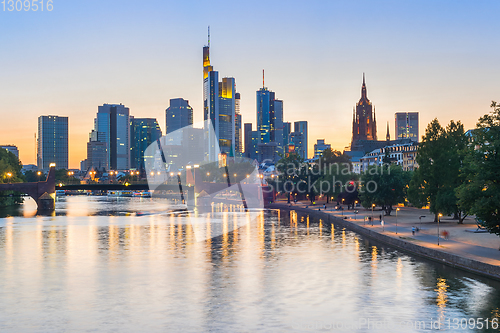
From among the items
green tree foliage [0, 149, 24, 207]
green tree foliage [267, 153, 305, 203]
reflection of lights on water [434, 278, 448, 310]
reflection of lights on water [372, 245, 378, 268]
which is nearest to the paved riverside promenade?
reflection of lights on water [372, 245, 378, 268]

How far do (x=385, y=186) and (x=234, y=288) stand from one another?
175ft

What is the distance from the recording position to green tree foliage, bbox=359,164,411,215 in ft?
277

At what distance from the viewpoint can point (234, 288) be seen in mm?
36625

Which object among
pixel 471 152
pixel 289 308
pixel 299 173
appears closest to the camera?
pixel 289 308

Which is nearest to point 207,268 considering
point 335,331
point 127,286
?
point 127,286

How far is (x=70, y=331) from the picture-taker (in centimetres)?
2691

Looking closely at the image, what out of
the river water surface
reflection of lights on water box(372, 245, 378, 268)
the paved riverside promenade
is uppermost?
the paved riverside promenade

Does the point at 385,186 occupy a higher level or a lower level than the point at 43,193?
higher

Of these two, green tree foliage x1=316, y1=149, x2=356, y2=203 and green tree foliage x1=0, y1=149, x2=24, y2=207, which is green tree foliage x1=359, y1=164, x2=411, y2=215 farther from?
green tree foliage x1=0, y1=149, x2=24, y2=207

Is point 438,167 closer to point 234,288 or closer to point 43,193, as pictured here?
point 234,288

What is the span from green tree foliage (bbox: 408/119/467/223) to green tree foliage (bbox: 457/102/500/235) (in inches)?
952

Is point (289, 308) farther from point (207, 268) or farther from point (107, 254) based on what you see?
point (107, 254)

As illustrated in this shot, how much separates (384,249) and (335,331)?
28.1 metres

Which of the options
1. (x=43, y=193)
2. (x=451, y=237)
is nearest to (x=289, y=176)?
(x=43, y=193)
